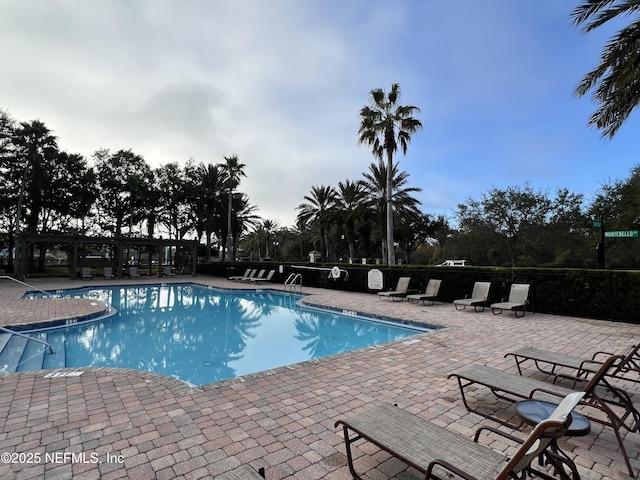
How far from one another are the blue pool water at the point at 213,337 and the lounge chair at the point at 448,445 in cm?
434

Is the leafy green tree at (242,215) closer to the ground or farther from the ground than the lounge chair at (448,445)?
farther from the ground

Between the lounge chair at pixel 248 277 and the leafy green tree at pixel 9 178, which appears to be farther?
the leafy green tree at pixel 9 178

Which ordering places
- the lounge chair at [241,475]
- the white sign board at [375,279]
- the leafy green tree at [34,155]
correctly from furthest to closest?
1. the leafy green tree at [34,155]
2. the white sign board at [375,279]
3. the lounge chair at [241,475]

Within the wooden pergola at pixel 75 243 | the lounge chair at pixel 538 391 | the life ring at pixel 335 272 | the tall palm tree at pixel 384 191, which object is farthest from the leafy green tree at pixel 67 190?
the lounge chair at pixel 538 391

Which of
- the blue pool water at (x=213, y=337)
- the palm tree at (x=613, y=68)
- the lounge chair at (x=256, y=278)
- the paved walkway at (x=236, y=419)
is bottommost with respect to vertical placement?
the blue pool water at (x=213, y=337)

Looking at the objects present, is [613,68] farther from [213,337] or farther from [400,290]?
[213,337]

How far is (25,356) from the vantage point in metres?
6.46

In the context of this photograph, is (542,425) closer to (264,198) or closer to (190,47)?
(190,47)

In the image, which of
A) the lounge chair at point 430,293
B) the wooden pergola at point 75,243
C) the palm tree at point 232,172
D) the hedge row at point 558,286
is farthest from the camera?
the palm tree at point 232,172

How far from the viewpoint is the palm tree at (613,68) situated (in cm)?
764

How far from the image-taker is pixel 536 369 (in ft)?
15.4

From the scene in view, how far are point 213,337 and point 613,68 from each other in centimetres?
1264

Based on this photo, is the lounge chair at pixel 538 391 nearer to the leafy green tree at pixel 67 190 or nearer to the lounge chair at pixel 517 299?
the lounge chair at pixel 517 299

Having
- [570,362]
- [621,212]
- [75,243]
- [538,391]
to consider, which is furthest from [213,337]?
[621,212]
